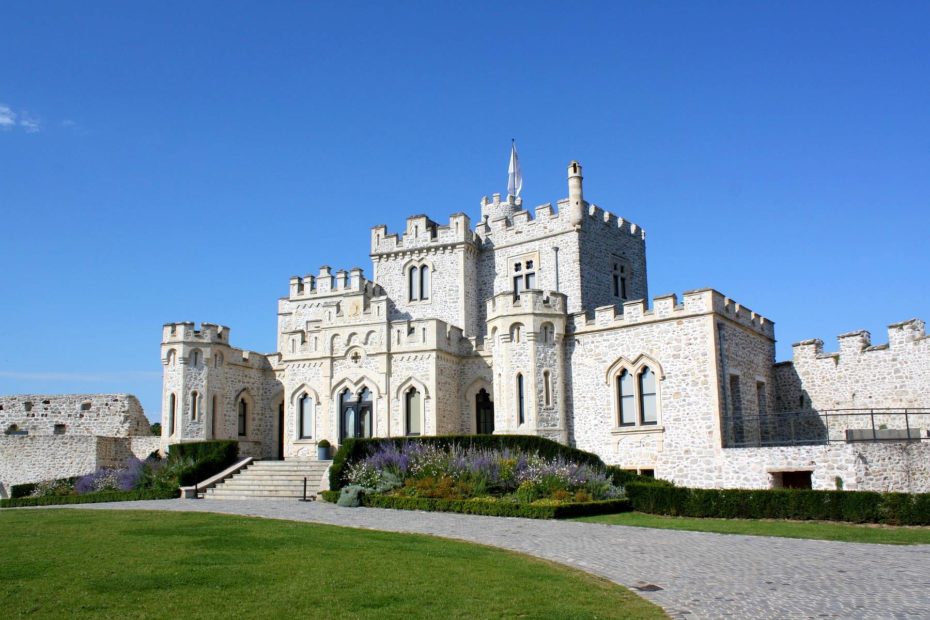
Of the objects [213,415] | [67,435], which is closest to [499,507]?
[213,415]

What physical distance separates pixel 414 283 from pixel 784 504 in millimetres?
22033

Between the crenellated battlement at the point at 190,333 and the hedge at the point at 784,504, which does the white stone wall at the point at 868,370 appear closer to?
the hedge at the point at 784,504

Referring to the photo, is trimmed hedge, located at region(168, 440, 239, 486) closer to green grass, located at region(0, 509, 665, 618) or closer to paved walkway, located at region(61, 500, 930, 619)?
paved walkway, located at region(61, 500, 930, 619)

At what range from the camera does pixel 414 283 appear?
127 feet

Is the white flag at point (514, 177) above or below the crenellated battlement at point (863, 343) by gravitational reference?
above

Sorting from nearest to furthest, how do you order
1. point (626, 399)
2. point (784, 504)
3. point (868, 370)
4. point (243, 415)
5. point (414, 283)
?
point (784, 504)
point (868, 370)
point (626, 399)
point (243, 415)
point (414, 283)

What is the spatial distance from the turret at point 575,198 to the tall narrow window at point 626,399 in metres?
8.74

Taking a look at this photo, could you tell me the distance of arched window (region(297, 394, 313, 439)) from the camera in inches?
1382

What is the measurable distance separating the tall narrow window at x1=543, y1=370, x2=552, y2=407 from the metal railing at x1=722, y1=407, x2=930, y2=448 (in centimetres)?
645

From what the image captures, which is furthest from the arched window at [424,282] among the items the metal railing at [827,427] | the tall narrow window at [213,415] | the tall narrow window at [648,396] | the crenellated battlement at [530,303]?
the metal railing at [827,427]

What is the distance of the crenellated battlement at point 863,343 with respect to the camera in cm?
2744

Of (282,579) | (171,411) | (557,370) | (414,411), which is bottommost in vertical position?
(282,579)

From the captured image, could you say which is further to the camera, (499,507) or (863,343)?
(863,343)

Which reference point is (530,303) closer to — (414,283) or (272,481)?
(414,283)
